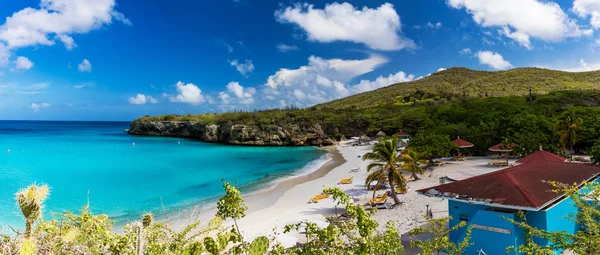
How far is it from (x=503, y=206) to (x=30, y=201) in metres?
10.7

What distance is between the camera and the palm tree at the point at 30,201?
3.00 m

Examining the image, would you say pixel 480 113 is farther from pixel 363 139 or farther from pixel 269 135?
pixel 269 135

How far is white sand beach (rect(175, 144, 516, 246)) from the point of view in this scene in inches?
605

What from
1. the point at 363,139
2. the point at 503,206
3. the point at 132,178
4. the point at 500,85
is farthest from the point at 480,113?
the point at 500,85

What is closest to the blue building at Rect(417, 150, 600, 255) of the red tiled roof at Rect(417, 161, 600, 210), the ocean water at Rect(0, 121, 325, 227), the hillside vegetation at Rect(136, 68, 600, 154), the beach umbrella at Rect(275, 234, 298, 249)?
the red tiled roof at Rect(417, 161, 600, 210)

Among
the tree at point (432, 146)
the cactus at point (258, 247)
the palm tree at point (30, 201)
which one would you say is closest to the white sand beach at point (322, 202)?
the tree at point (432, 146)

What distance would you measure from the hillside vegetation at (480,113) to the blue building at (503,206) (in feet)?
65.9

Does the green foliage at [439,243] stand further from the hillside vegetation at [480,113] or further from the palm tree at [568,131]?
the palm tree at [568,131]

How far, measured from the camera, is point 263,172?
109 ft

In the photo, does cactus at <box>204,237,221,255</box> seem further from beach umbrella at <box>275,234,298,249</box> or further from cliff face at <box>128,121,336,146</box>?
cliff face at <box>128,121,336,146</box>

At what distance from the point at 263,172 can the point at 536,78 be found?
8458 cm

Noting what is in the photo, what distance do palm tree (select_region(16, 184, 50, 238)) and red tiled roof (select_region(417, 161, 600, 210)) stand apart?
10.4 metres

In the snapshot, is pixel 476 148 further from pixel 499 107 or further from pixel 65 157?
pixel 65 157

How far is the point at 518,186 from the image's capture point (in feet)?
32.2
